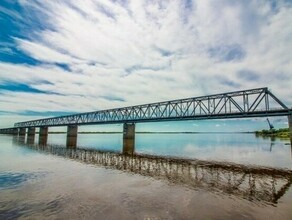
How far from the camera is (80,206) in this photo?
1324cm

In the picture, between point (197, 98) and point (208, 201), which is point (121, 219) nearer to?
point (208, 201)

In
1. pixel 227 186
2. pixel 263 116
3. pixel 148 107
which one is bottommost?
pixel 227 186

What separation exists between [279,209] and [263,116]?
49426 mm

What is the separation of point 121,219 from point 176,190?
757 cm

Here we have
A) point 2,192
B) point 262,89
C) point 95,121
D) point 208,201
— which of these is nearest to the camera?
point 208,201

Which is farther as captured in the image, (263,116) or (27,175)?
(263,116)

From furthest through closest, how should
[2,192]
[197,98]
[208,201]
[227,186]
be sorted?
[197,98]
[227,186]
[2,192]
[208,201]

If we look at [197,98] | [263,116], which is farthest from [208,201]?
[197,98]

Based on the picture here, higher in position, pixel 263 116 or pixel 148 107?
pixel 148 107

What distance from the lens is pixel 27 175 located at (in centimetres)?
2255

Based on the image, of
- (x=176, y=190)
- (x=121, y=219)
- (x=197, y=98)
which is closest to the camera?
(x=121, y=219)

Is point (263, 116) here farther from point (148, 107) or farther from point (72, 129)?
point (72, 129)

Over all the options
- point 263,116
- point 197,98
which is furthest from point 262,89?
point 197,98

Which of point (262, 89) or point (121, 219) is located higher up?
point (262, 89)
